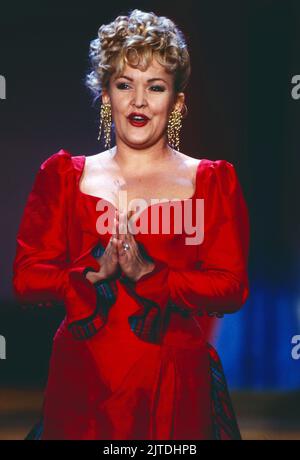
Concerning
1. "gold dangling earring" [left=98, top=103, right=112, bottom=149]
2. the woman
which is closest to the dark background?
"gold dangling earring" [left=98, top=103, right=112, bottom=149]

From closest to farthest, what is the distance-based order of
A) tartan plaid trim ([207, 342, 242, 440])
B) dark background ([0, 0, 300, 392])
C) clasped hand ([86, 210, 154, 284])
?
clasped hand ([86, 210, 154, 284]), tartan plaid trim ([207, 342, 242, 440]), dark background ([0, 0, 300, 392])

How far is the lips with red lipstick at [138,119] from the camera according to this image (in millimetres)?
2545

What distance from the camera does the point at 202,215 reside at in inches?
99.5

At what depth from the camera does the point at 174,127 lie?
8.62ft

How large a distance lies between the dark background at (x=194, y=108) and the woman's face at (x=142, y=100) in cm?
21

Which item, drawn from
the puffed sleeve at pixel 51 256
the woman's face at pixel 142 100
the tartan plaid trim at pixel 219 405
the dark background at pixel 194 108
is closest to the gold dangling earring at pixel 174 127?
the woman's face at pixel 142 100

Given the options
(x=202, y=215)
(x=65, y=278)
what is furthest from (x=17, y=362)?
(x=202, y=215)

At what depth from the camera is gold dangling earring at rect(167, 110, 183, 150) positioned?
2.61 meters

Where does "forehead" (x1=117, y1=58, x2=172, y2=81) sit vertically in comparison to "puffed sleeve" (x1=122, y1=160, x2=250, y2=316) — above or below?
above

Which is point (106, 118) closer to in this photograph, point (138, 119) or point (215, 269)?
point (138, 119)

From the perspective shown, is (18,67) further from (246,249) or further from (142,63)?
(246,249)

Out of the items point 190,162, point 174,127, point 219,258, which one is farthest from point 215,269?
point 174,127

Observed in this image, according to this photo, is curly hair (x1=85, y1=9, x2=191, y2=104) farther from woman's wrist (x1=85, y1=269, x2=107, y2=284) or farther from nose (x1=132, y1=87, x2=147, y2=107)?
woman's wrist (x1=85, y1=269, x2=107, y2=284)
